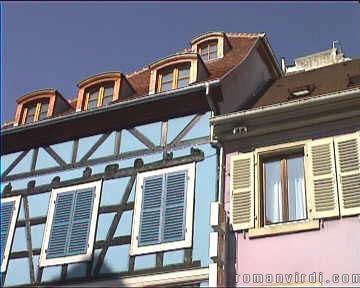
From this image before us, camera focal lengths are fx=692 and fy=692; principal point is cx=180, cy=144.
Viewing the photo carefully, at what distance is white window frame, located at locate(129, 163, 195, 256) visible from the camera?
36.3 ft

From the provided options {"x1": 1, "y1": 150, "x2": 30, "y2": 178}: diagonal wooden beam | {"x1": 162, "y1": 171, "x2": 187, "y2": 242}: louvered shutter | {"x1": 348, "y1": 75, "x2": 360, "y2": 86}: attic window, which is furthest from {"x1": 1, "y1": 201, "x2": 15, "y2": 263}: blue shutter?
{"x1": 348, "y1": 75, "x2": 360, "y2": 86}: attic window

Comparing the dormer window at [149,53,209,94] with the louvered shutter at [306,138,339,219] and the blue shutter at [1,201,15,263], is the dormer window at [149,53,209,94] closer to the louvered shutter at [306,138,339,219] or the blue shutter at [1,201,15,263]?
the louvered shutter at [306,138,339,219]

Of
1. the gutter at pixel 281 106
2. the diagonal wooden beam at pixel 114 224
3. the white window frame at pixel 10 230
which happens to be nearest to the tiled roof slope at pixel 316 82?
the gutter at pixel 281 106

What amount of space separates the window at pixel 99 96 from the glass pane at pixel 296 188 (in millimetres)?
4274

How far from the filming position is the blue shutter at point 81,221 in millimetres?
11914

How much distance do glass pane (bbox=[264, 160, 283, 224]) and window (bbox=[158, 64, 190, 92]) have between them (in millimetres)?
2636

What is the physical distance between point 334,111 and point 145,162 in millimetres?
3383

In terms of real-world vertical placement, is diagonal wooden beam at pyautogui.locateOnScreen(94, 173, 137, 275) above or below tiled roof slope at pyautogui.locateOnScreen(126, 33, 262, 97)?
below

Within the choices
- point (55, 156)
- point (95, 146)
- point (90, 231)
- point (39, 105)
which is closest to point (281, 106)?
point (95, 146)

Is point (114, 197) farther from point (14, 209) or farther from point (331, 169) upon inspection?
point (331, 169)

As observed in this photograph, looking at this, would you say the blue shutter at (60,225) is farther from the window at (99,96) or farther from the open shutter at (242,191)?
the open shutter at (242,191)

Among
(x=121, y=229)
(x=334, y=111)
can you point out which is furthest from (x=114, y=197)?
(x=334, y=111)

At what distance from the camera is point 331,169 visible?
425 inches

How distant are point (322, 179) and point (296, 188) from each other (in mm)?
510
